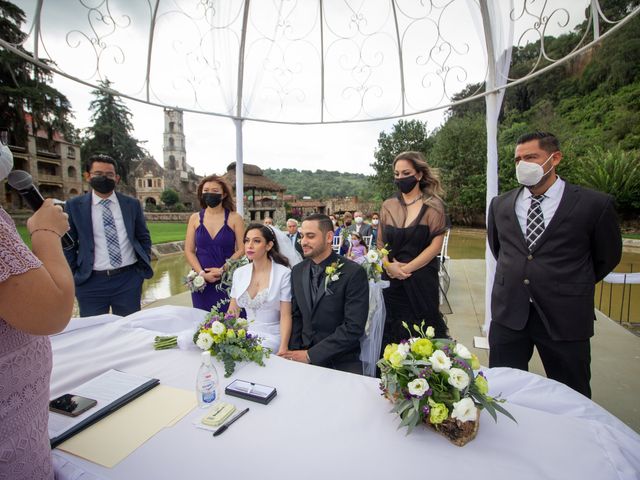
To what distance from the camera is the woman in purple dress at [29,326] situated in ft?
2.70

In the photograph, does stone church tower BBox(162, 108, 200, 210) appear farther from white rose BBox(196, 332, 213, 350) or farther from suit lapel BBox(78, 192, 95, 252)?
white rose BBox(196, 332, 213, 350)

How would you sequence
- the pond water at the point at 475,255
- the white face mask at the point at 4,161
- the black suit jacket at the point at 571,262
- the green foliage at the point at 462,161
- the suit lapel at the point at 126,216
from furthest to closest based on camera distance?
the green foliage at the point at 462,161 → the pond water at the point at 475,255 → the suit lapel at the point at 126,216 → the black suit jacket at the point at 571,262 → the white face mask at the point at 4,161

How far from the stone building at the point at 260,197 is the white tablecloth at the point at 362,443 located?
2766 cm

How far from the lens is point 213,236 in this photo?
12.4 ft

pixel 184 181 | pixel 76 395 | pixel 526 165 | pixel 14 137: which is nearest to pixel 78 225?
pixel 76 395

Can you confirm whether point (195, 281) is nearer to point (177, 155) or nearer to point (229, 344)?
point (229, 344)

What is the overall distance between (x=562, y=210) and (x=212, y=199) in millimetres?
3158

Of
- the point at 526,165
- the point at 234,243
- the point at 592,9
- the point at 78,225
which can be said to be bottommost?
the point at 234,243

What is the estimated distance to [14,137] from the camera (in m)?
21.2

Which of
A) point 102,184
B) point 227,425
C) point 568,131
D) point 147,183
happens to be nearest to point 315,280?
point 227,425

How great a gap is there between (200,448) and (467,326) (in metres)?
4.66

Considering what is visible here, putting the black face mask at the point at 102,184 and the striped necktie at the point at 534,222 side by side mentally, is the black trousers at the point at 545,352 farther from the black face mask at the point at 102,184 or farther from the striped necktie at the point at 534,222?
the black face mask at the point at 102,184

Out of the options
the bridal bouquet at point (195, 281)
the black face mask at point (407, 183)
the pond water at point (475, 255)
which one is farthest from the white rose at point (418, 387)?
the pond water at point (475, 255)

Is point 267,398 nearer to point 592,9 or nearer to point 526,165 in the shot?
point 526,165
